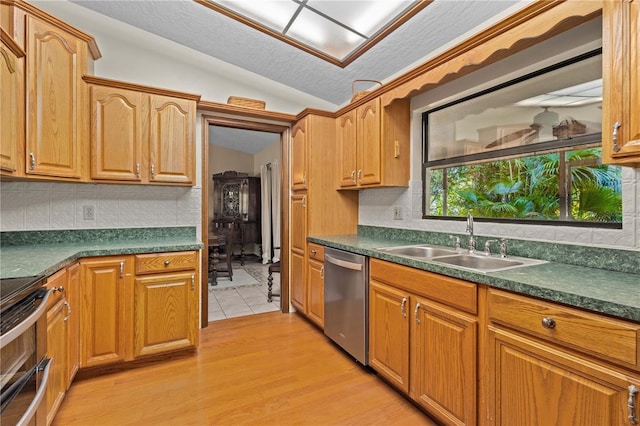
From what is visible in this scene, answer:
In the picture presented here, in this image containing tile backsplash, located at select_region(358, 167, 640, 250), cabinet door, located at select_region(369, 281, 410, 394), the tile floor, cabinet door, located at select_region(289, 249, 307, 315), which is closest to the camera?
tile backsplash, located at select_region(358, 167, 640, 250)

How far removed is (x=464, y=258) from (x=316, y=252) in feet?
4.41

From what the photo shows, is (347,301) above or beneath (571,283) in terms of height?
beneath

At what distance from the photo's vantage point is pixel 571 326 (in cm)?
104

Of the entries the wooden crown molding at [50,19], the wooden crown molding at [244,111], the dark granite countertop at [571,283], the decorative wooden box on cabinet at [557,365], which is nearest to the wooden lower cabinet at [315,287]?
the dark granite countertop at [571,283]

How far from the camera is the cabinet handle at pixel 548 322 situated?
42.8 inches

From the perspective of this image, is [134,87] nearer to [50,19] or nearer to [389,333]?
[50,19]

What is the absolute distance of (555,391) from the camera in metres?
1.09

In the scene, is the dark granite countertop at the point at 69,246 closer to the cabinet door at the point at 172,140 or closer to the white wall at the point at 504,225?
the cabinet door at the point at 172,140

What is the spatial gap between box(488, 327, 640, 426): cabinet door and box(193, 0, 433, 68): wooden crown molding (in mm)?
2048

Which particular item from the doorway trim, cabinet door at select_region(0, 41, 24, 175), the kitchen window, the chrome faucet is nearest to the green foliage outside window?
the kitchen window

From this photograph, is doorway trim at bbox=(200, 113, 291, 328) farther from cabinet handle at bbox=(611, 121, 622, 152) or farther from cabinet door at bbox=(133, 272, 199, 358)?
cabinet handle at bbox=(611, 121, 622, 152)

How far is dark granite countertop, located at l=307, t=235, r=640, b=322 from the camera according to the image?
959 mm

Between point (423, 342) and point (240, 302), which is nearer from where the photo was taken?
point (423, 342)

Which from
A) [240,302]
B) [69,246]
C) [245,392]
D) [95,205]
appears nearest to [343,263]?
[245,392]
